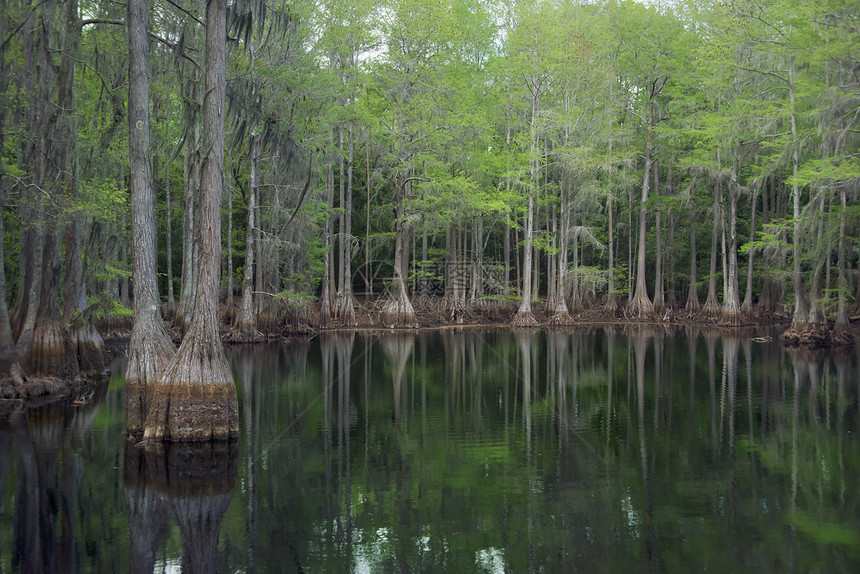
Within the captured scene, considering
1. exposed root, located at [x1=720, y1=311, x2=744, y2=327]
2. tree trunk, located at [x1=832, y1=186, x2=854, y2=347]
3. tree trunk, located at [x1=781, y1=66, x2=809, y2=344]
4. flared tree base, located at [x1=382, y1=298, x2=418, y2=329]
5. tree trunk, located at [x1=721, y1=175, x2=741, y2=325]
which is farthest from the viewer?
tree trunk, located at [x1=721, y1=175, x2=741, y2=325]

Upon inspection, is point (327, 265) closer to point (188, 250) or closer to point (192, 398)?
point (188, 250)

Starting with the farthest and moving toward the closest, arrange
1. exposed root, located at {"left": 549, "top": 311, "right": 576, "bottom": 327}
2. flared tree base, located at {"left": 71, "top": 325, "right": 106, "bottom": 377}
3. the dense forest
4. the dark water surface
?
exposed root, located at {"left": 549, "top": 311, "right": 576, "bottom": 327}
flared tree base, located at {"left": 71, "top": 325, "right": 106, "bottom": 377}
the dense forest
the dark water surface

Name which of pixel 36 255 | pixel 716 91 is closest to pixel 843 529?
pixel 36 255

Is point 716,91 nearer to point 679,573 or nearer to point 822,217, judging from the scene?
point 822,217

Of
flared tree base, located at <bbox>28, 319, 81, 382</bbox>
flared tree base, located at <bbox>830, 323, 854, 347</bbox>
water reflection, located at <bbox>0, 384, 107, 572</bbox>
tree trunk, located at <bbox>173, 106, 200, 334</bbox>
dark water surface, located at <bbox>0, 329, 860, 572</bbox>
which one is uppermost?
tree trunk, located at <bbox>173, 106, 200, 334</bbox>

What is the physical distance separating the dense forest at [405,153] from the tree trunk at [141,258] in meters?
0.05

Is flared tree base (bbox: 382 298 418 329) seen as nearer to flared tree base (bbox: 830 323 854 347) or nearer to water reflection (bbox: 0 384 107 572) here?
flared tree base (bbox: 830 323 854 347)

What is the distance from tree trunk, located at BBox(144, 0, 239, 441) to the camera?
9398 mm

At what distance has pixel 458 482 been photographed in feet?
25.4

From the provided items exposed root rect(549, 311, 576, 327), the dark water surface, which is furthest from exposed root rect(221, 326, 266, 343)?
exposed root rect(549, 311, 576, 327)

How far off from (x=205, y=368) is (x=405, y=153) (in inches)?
861

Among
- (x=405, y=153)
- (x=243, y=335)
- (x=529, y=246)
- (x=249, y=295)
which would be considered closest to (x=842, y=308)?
(x=529, y=246)

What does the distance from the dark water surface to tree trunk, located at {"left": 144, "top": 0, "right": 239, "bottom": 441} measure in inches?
16.9

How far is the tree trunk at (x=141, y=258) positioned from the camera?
32.2 ft
